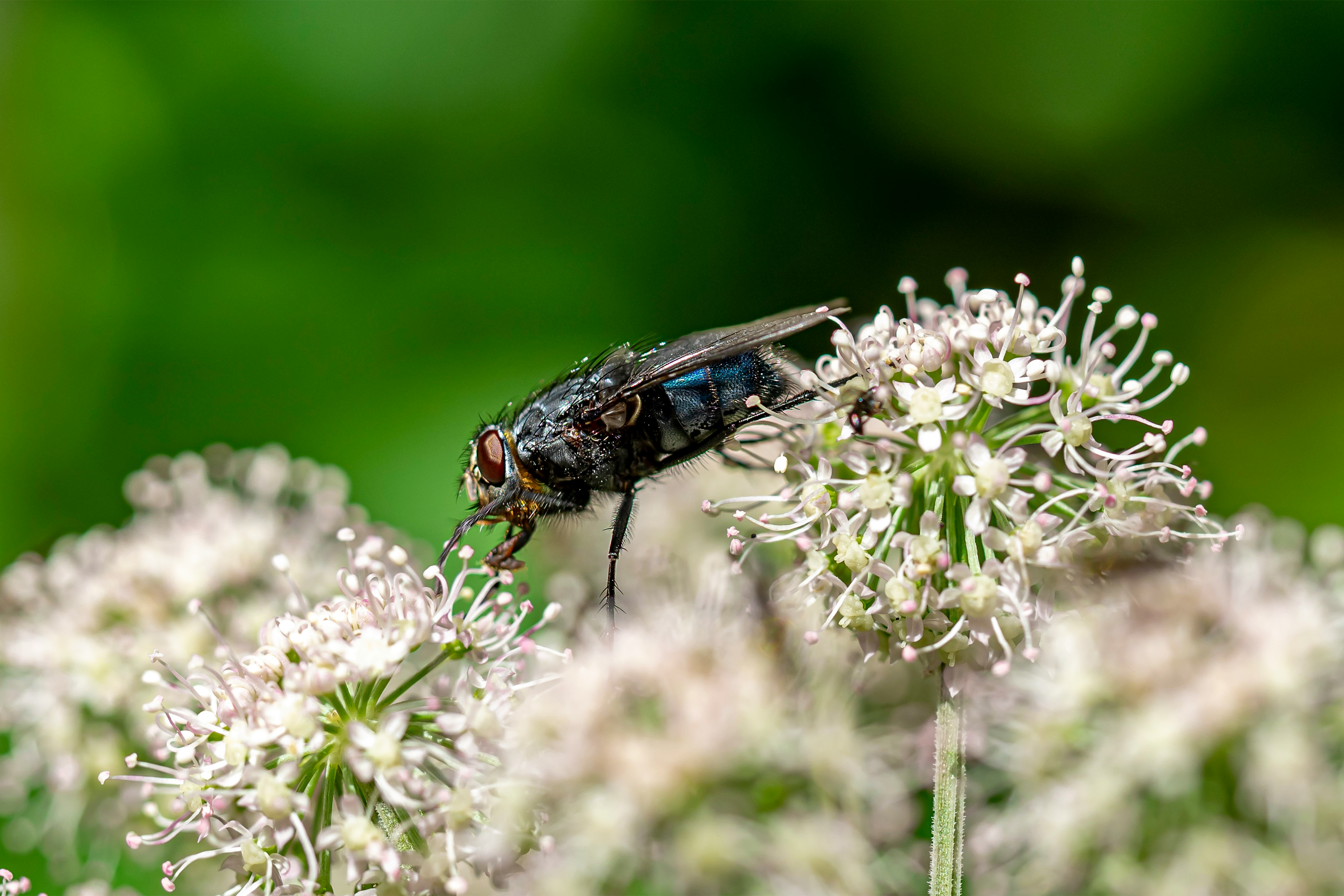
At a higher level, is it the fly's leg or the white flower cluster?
the fly's leg

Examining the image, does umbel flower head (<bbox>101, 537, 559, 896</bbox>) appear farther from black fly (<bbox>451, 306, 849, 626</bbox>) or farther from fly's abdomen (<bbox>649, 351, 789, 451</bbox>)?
fly's abdomen (<bbox>649, 351, 789, 451</bbox>)

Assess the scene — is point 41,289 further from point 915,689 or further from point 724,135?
point 915,689

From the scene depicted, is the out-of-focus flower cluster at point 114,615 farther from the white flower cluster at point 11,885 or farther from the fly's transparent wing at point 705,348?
the fly's transparent wing at point 705,348

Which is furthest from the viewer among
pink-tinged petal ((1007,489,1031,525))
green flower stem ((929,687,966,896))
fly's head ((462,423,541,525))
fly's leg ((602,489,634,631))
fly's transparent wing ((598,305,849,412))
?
fly's head ((462,423,541,525))

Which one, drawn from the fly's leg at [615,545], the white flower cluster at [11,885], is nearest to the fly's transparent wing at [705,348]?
the fly's leg at [615,545]

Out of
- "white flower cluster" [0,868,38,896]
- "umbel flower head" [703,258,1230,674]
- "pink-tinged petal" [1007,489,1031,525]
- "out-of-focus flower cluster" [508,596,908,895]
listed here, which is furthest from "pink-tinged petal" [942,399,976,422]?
"white flower cluster" [0,868,38,896]
